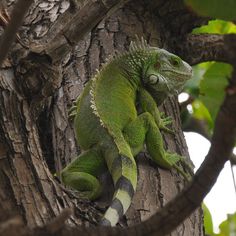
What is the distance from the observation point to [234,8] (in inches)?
58.7

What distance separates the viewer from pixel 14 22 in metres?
1.68

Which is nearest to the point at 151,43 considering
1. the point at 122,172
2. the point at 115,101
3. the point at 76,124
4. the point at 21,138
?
the point at 115,101

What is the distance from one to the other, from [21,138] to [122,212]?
61 cm

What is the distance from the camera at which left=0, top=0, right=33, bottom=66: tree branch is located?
164 cm

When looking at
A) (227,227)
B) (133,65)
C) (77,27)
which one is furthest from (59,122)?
(227,227)

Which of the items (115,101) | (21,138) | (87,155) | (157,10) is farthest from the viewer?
(157,10)

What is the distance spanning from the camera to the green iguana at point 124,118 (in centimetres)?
366

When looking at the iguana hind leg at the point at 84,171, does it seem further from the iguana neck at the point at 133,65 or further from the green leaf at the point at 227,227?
the green leaf at the point at 227,227

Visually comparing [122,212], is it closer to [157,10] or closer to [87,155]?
[87,155]

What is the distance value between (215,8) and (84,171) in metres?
2.39

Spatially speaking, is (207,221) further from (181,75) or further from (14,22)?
(14,22)

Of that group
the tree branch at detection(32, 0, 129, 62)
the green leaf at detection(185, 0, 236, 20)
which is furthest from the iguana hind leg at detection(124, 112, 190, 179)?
the green leaf at detection(185, 0, 236, 20)

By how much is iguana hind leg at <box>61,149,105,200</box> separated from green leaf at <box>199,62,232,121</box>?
72 cm

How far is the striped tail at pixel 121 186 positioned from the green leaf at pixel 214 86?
54cm
